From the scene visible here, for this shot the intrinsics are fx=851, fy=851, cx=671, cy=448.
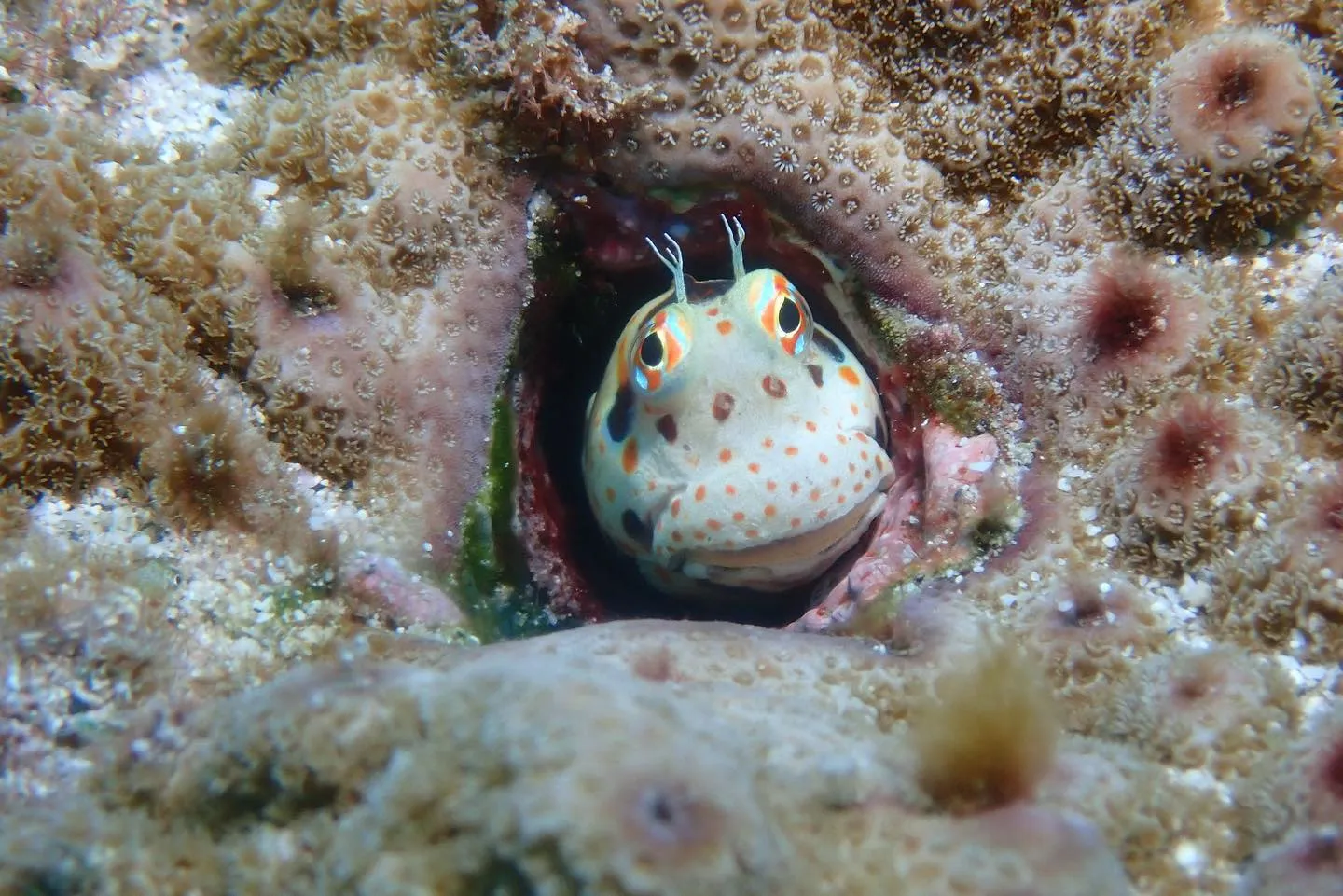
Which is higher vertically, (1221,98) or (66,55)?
(1221,98)

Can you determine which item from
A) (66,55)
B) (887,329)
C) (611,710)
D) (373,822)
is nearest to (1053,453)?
(887,329)

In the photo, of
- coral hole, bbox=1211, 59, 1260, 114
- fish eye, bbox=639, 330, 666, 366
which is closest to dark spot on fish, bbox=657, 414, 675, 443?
fish eye, bbox=639, 330, 666, 366

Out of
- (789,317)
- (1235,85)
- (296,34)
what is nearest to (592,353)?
(789,317)

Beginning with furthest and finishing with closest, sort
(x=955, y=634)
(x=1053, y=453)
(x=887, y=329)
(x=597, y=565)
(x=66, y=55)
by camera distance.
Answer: (x=597, y=565), (x=887, y=329), (x=66, y=55), (x=1053, y=453), (x=955, y=634)

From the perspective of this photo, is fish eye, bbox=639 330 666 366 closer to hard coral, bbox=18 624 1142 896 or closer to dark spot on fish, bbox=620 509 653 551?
dark spot on fish, bbox=620 509 653 551

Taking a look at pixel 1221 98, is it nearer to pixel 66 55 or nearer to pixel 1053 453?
pixel 1053 453

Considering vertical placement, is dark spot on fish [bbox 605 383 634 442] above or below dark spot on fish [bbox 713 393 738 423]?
below
